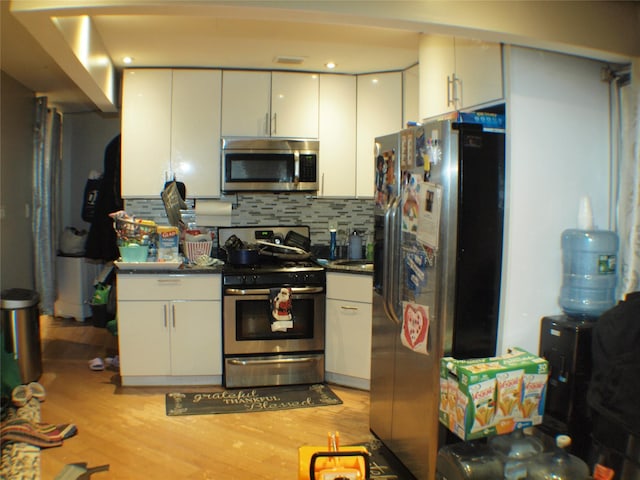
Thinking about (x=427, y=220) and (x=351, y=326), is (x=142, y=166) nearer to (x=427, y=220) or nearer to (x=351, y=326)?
(x=351, y=326)

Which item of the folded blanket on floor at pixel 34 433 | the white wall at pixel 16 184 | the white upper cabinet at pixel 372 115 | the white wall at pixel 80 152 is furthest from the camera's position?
the white wall at pixel 80 152

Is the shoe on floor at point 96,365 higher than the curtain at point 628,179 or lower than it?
lower

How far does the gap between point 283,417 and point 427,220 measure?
163 cm

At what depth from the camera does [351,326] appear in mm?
3459

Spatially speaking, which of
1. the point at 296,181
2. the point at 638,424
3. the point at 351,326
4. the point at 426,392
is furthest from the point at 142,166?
the point at 638,424

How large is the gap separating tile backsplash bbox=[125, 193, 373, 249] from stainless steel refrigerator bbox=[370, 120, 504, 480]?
5.56 feet

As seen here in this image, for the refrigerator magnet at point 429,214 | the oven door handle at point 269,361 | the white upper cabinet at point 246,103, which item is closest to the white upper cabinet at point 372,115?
the white upper cabinet at point 246,103

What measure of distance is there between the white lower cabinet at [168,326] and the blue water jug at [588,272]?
2.19m

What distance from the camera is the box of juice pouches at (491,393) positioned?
1949mm

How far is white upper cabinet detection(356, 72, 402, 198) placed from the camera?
375 cm

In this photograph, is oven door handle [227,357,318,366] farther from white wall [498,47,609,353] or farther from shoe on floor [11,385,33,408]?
white wall [498,47,609,353]

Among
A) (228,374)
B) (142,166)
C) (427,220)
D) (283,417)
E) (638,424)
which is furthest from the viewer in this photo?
(142,166)

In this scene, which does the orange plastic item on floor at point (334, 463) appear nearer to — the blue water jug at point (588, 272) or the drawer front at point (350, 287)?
the blue water jug at point (588, 272)

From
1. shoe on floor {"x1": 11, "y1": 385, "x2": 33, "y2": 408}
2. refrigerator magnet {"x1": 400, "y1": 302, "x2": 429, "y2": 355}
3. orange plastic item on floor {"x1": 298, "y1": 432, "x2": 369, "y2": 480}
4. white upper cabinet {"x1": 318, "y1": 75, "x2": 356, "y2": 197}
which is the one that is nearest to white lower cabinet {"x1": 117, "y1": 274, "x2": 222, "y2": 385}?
shoe on floor {"x1": 11, "y1": 385, "x2": 33, "y2": 408}
